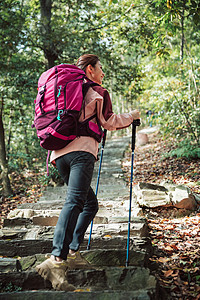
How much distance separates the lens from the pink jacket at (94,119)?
90.0 inches

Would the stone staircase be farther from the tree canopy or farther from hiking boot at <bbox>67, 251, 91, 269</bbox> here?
the tree canopy

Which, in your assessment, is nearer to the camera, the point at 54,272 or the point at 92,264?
the point at 54,272

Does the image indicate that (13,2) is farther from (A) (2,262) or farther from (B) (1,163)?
(A) (2,262)

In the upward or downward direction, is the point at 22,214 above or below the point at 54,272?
below

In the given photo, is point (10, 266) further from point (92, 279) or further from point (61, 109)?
point (61, 109)

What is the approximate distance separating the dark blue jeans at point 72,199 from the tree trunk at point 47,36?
6.06 meters

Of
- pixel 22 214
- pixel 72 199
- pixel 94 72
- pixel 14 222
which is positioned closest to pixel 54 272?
pixel 72 199

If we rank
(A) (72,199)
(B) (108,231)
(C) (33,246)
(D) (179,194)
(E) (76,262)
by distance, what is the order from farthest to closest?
(D) (179,194) < (B) (108,231) < (C) (33,246) < (E) (76,262) < (A) (72,199)

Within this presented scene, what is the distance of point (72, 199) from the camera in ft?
7.25

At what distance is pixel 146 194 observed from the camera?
4723 mm

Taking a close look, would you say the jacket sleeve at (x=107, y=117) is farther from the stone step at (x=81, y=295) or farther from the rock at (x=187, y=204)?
the rock at (x=187, y=204)

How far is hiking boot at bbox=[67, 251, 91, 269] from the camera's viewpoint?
7.54 ft

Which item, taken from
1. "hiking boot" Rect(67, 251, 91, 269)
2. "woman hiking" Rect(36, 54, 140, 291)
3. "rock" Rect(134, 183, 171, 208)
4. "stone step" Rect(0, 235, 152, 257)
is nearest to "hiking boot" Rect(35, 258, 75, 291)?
"woman hiking" Rect(36, 54, 140, 291)

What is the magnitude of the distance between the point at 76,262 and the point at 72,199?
23.8 inches
